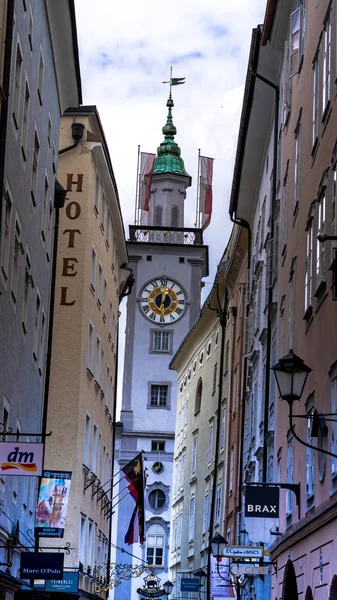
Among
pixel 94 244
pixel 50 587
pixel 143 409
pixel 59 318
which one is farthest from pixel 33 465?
pixel 143 409

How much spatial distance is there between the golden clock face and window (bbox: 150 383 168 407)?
13.8 feet

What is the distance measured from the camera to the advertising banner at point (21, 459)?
57.2ft

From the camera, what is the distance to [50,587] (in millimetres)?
29516

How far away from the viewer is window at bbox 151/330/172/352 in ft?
264

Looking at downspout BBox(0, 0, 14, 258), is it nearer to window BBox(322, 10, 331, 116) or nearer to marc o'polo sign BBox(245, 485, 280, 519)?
window BBox(322, 10, 331, 116)

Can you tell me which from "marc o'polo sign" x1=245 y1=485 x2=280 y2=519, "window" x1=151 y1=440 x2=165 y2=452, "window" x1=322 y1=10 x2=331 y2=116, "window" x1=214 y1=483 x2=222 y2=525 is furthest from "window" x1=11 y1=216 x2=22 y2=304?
"window" x1=151 y1=440 x2=165 y2=452

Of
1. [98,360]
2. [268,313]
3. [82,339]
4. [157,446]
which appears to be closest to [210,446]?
[98,360]

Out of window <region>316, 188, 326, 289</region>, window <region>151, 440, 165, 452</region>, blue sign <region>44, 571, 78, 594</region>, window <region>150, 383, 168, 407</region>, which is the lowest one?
blue sign <region>44, 571, 78, 594</region>

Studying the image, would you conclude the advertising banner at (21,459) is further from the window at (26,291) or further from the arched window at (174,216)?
the arched window at (174,216)

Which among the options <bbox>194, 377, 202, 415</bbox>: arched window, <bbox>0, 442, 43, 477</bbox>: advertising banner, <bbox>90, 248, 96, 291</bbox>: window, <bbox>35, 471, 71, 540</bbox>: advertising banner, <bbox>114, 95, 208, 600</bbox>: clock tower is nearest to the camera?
<bbox>0, 442, 43, 477</bbox>: advertising banner

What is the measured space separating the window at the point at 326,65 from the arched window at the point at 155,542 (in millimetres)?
57123

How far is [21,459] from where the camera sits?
17594mm

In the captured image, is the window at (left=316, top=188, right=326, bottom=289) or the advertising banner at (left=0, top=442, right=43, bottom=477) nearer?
the advertising banner at (left=0, top=442, right=43, bottom=477)

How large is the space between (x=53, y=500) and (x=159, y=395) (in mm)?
52316
